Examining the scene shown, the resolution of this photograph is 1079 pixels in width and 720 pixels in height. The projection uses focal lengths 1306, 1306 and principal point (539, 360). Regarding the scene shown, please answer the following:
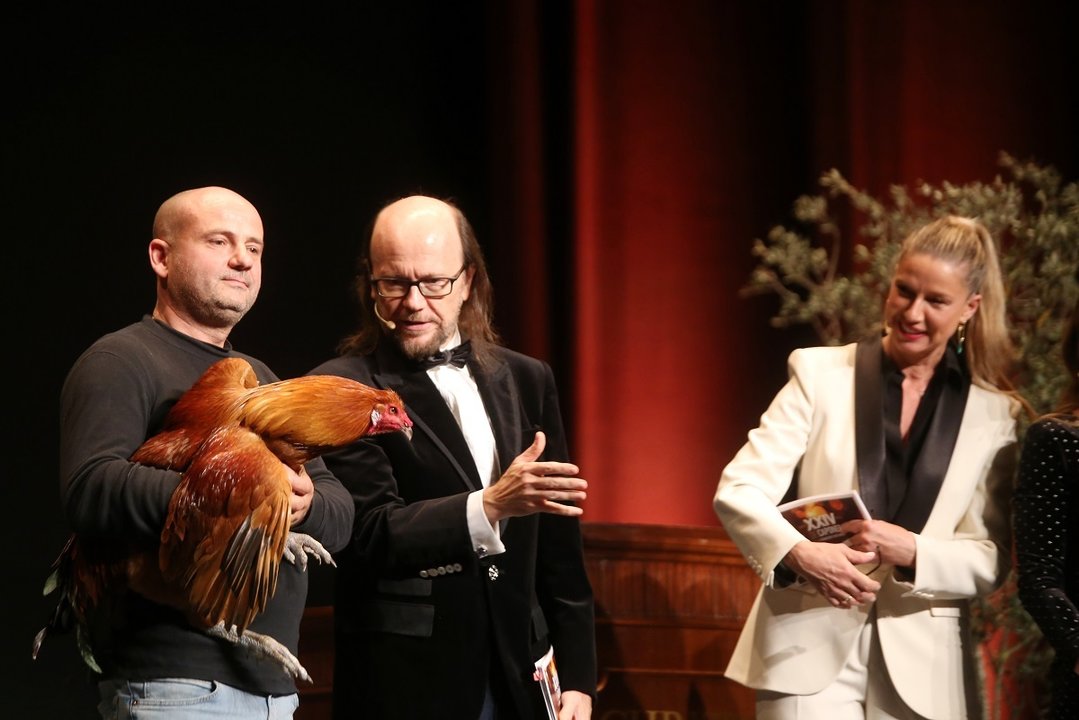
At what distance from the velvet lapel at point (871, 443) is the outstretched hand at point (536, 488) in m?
0.85

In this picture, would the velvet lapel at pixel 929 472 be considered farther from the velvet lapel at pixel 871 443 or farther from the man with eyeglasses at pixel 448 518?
the man with eyeglasses at pixel 448 518

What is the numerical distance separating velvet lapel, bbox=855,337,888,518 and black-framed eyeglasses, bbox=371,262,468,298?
3.35 ft

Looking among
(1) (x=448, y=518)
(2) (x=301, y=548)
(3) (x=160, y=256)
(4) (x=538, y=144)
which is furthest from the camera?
(4) (x=538, y=144)

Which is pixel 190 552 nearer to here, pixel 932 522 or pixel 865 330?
pixel 932 522

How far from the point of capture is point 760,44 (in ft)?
18.2

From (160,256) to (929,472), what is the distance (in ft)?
5.90

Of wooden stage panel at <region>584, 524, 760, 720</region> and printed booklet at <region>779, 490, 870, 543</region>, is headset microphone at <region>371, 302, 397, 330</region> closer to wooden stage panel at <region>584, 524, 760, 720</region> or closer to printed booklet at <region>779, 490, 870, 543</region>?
printed booklet at <region>779, 490, 870, 543</region>

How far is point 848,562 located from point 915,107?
2772 millimetres

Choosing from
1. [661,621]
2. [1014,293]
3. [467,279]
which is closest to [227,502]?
[467,279]

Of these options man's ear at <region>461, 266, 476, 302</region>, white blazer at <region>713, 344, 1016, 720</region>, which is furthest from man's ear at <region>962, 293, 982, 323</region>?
man's ear at <region>461, 266, 476, 302</region>

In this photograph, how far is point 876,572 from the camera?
3057 mm

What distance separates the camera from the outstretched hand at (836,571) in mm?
2875

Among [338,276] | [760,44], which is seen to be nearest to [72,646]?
[338,276]

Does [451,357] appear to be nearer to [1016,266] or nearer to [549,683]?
[549,683]
